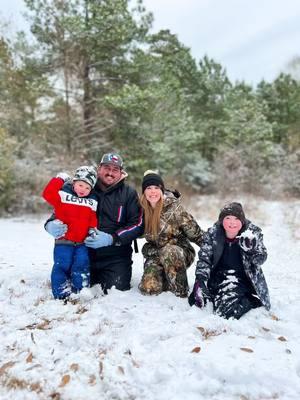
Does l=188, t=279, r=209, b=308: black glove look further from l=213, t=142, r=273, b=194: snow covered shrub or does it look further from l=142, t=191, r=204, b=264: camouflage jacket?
l=213, t=142, r=273, b=194: snow covered shrub

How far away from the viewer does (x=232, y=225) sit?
386cm

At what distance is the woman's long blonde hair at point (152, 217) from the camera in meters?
4.30

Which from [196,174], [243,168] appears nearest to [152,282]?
[243,168]

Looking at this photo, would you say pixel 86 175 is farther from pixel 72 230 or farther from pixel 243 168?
pixel 243 168

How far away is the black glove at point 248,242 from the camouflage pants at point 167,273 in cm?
74

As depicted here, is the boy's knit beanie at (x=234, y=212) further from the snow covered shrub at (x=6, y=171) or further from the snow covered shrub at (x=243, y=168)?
the snow covered shrub at (x=243, y=168)

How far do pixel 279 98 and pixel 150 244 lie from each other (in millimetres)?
24707

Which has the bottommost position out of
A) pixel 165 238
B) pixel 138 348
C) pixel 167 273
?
pixel 138 348

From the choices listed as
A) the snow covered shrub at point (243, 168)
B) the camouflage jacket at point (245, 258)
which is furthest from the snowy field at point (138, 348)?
the snow covered shrub at point (243, 168)

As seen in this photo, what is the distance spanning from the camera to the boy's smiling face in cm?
385

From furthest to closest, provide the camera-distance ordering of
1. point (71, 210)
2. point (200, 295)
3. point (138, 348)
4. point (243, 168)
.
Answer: point (243, 168), point (71, 210), point (200, 295), point (138, 348)

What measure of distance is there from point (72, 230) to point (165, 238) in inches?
41.1

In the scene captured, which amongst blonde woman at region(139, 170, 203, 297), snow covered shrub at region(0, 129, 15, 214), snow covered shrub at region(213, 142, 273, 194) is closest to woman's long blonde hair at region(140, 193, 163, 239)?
blonde woman at region(139, 170, 203, 297)

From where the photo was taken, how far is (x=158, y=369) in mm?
2674
